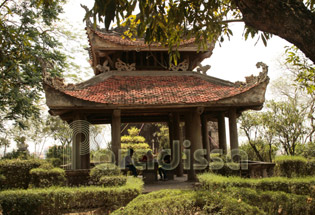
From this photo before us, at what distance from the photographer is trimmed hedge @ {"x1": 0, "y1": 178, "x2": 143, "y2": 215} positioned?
8359 mm

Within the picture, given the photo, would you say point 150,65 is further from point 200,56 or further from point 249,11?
point 249,11

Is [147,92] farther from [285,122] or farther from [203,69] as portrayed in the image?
[285,122]

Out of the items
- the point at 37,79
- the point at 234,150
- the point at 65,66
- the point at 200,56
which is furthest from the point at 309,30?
the point at 65,66

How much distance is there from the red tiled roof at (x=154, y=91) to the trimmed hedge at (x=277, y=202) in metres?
5.43

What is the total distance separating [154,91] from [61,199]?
6.15m

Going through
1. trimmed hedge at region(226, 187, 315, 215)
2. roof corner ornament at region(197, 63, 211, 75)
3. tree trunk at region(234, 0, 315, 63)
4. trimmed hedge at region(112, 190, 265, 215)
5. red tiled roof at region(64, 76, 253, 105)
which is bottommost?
trimmed hedge at region(226, 187, 315, 215)

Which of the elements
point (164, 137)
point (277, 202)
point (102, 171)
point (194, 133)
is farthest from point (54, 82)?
point (164, 137)

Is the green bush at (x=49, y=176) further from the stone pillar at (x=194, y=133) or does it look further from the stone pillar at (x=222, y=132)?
the stone pillar at (x=222, y=132)

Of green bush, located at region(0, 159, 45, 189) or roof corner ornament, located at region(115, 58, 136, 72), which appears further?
roof corner ornament, located at region(115, 58, 136, 72)

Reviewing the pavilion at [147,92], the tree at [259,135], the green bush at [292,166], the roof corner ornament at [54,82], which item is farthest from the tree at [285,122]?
the roof corner ornament at [54,82]

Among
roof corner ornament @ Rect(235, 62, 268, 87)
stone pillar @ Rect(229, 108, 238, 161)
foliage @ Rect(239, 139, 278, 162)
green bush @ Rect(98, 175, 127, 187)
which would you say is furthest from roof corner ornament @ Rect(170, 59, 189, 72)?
foliage @ Rect(239, 139, 278, 162)

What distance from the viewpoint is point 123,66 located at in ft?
48.2

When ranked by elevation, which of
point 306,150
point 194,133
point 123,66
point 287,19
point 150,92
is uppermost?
point 123,66

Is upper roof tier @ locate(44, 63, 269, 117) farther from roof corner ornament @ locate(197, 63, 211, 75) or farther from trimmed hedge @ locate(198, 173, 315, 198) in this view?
trimmed hedge @ locate(198, 173, 315, 198)
